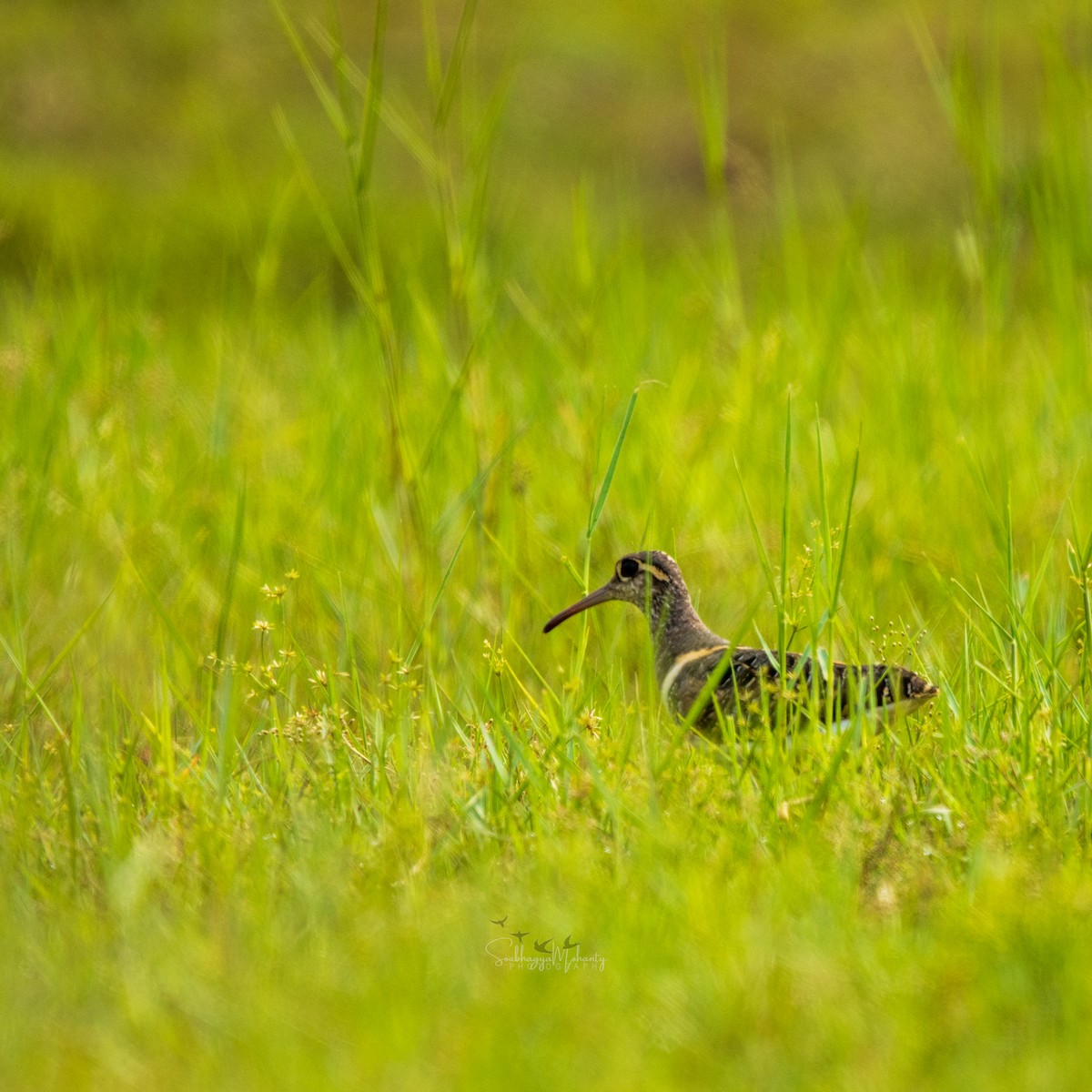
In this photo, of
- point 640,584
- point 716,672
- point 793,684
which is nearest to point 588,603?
point 640,584

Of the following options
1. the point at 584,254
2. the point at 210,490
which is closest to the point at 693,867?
the point at 584,254

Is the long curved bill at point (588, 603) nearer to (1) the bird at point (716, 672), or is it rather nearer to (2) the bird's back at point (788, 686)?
(1) the bird at point (716, 672)

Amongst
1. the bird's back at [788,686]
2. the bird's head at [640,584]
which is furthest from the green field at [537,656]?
the bird's head at [640,584]

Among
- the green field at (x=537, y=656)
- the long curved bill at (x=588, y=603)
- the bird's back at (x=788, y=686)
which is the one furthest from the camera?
the long curved bill at (x=588, y=603)

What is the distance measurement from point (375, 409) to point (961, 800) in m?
3.42

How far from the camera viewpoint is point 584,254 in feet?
15.1

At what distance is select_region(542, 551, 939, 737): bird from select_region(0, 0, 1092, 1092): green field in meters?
0.10

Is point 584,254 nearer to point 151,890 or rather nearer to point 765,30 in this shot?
point 151,890

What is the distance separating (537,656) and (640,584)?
412mm

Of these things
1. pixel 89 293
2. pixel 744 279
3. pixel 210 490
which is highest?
pixel 89 293

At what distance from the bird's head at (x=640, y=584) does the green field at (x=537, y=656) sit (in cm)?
19

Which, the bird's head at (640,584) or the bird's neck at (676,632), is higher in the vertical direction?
the bird's head at (640,584)

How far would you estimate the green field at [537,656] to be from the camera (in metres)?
2.24

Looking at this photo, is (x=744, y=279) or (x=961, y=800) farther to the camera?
(x=744, y=279)
